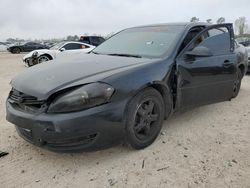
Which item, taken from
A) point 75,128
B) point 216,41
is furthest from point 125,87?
point 216,41

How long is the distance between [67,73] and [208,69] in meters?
2.10

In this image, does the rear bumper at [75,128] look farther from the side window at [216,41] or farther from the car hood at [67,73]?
the side window at [216,41]

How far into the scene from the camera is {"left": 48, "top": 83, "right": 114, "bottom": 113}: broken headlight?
2.38 metres

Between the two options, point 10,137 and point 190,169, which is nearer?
point 190,169

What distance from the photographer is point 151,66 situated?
2.95 meters

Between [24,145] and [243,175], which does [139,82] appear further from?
[24,145]

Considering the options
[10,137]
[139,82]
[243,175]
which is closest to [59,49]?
[10,137]

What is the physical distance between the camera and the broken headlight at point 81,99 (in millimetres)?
2375

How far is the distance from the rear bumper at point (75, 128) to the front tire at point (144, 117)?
0.46 feet

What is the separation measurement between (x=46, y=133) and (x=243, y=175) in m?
1.99

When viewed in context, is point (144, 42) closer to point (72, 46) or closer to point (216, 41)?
point (216, 41)

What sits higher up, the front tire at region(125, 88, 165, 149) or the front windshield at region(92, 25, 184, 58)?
the front windshield at region(92, 25, 184, 58)

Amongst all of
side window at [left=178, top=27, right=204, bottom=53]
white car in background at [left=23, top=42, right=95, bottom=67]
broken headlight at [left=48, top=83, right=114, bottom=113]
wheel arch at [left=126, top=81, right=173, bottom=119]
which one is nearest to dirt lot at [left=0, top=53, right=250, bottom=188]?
wheel arch at [left=126, top=81, right=173, bottom=119]

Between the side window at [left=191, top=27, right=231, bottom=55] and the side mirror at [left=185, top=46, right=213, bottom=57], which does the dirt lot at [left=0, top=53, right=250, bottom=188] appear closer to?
the side mirror at [left=185, top=46, right=213, bottom=57]
